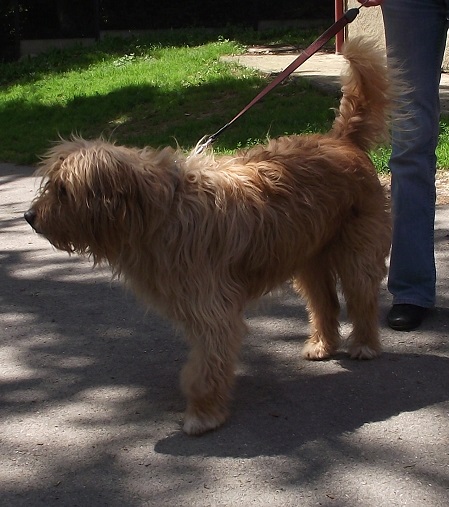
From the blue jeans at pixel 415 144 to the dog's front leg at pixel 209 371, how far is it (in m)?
1.42

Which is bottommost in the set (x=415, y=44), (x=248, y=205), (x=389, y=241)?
(x=389, y=241)

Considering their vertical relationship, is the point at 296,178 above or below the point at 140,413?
above

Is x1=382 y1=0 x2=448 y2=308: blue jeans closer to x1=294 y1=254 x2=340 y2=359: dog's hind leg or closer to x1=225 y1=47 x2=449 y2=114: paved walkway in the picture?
x1=294 y1=254 x2=340 y2=359: dog's hind leg

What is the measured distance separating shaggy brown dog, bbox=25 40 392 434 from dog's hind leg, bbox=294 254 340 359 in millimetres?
157

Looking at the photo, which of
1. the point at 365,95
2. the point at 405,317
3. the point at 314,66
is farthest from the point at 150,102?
the point at 365,95

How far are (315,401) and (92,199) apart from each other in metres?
1.36

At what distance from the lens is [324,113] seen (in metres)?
9.91

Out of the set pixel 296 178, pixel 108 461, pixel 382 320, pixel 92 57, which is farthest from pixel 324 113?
pixel 92 57

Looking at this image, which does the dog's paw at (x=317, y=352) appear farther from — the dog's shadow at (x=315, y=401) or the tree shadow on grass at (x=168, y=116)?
the tree shadow on grass at (x=168, y=116)

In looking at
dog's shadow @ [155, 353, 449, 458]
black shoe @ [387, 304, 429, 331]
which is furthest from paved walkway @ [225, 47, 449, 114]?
dog's shadow @ [155, 353, 449, 458]

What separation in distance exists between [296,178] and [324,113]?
6249 mm

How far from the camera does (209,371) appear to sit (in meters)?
3.60

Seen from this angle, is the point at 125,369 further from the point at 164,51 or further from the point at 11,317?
the point at 164,51

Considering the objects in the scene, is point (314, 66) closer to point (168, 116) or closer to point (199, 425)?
point (168, 116)
